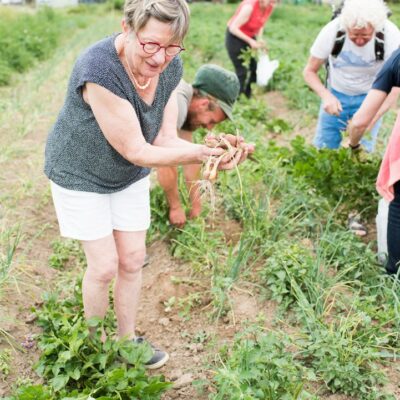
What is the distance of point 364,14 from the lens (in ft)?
10.7

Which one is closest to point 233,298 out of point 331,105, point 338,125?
point 331,105

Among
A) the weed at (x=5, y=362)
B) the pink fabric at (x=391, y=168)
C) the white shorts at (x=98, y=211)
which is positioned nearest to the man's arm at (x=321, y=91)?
the pink fabric at (x=391, y=168)

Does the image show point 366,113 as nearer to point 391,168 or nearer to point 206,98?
point 391,168

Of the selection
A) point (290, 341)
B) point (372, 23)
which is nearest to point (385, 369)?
point (290, 341)

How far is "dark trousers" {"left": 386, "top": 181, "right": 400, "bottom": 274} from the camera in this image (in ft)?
9.38

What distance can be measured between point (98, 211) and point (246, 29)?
4.36 meters

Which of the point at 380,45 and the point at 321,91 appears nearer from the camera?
the point at 380,45

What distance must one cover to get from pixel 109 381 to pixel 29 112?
4.01 m

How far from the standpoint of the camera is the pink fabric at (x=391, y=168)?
2.79 m

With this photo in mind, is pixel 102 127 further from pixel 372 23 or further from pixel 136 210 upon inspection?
pixel 372 23

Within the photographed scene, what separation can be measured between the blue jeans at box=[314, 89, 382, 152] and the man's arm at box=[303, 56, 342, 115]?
0.15m

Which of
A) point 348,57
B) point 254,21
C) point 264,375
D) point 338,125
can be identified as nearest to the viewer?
point 264,375

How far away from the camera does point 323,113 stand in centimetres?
402

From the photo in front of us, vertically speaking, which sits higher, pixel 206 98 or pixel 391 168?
pixel 206 98
